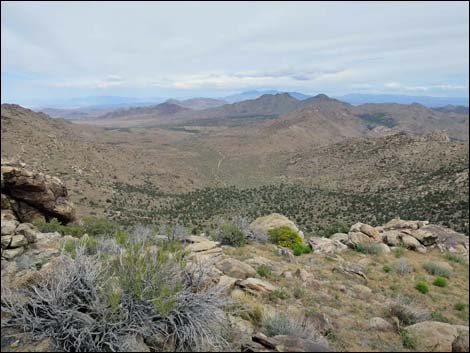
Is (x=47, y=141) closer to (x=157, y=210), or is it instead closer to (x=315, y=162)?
(x=157, y=210)

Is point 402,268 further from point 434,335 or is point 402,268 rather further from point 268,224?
point 268,224

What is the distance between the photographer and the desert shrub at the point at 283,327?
5.11 m

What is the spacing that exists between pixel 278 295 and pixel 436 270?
6.73 meters

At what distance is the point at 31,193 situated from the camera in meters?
13.9

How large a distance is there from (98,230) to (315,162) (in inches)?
2299

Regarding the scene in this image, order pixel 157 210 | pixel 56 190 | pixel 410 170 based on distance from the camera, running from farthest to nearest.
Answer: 1. pixel 410 170
2. pixel 157 210
3. pixel 56 190

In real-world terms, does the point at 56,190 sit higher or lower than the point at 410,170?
higher

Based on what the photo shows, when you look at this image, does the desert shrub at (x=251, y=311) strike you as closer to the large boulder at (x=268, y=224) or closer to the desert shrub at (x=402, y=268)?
the desert shrub at (x=402, y=268)

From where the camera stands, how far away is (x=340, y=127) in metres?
138

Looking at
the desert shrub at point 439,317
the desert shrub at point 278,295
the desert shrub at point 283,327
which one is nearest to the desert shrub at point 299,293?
the desert shrub at point 278,295

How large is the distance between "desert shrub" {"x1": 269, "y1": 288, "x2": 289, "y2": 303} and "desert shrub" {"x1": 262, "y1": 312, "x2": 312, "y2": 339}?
4.77 ft

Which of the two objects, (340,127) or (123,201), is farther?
(340,127)

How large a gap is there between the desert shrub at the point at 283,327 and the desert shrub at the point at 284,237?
27.4 feet

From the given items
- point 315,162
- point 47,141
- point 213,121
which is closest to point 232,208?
point 47,141
